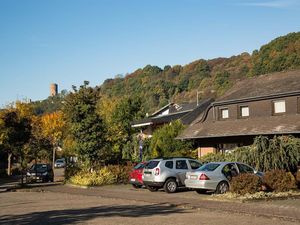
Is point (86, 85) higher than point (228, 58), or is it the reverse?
point (228, 58)

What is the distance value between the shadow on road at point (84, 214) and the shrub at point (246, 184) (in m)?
3.01

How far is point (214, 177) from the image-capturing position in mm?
19797

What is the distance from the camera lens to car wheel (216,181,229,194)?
19.9 metres

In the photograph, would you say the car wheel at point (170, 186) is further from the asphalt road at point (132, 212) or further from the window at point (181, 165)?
the asphalt road at point (132, 212)

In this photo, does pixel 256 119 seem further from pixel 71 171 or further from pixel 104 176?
pixel 71 171

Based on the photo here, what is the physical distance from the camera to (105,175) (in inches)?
1155

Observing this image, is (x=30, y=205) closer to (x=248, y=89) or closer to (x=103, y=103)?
(x=248, y=89)

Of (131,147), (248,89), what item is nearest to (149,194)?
(248,89)

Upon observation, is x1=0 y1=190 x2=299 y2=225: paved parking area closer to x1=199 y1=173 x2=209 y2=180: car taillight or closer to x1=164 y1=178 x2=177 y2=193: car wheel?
x1=199 y1=173 x2=209 y2=180: car taillight

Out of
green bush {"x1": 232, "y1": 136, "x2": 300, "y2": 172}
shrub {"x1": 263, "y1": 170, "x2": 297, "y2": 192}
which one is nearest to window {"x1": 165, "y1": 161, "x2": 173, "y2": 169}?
green bush {"x1": 232, "y1": 136, "x2": 300, "y2": 172}

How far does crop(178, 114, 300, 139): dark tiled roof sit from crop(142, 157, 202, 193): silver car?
21.1 ft

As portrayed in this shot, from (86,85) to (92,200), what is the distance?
45.8ft

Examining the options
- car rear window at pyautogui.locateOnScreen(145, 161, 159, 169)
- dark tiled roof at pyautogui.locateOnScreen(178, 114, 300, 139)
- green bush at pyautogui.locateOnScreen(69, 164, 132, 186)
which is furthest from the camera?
green bush at pyautogui.locateOnScreen(69, 164, 132, 186)

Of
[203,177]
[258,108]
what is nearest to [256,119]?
[258,108]
